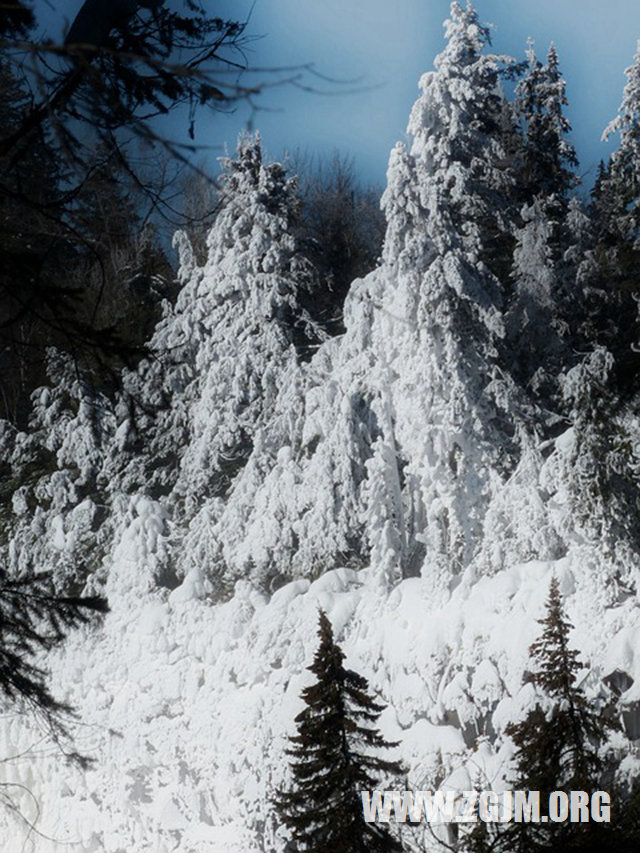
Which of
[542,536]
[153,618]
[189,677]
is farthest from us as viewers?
[153,618]

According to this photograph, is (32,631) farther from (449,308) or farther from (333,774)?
(449,308)

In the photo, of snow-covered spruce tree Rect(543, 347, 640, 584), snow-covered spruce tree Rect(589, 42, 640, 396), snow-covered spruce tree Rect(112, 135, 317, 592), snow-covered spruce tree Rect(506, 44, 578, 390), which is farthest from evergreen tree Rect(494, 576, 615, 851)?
snow-covered spruce tree Rect(112, 135, 317, 592)

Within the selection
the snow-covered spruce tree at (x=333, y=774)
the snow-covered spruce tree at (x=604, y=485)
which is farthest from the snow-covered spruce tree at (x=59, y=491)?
the snow-covered spruce tree at (x=333, y=774)

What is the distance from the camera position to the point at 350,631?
1315 cm

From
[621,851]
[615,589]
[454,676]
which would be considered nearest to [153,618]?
[454,676]

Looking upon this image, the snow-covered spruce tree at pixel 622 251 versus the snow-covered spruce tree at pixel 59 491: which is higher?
the snow-covered spruce tree at pixel 622 251

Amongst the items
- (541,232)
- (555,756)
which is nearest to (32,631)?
(555,756)

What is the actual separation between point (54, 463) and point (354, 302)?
9227 mm

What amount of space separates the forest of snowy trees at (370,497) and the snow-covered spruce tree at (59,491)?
2.6 inches

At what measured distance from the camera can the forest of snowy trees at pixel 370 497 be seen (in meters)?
10.9

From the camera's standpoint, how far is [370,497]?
13.8 metres

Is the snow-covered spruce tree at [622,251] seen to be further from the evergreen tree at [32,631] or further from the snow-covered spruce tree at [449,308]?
the evergreen tree at [32,631]

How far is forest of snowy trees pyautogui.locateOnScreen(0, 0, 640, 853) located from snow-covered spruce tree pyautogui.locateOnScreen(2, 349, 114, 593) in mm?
66

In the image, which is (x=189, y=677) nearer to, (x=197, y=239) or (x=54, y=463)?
(x=54, y=463)
